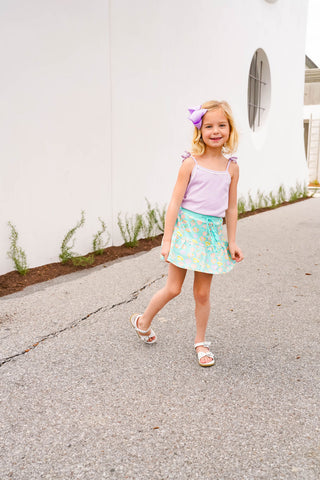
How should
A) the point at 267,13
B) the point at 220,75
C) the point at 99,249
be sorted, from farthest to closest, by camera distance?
the point at 267,13
the point at 220,75
the point at 99,249

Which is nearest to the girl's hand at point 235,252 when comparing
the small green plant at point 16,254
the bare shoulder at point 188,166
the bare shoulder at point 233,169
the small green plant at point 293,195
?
the bare shoulder at point 233,169

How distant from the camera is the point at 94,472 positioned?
5.13 ft

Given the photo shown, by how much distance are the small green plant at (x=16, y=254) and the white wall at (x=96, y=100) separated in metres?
0.07

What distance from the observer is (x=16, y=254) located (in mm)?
3955

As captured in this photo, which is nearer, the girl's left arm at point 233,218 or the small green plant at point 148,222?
the girl's left arm at point 233,218

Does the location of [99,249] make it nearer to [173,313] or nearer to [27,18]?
[173,313]

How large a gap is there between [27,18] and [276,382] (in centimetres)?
359

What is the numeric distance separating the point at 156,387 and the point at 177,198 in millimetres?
989

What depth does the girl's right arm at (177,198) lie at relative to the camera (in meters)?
2.29

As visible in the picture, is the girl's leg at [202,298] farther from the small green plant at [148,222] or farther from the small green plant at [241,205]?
the small green plant at [241,205]

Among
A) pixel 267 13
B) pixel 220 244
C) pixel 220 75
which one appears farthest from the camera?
pixel 267 13

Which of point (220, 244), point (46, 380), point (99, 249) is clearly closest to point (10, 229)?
point (99, 249)

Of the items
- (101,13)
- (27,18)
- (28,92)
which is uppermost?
(101,13)

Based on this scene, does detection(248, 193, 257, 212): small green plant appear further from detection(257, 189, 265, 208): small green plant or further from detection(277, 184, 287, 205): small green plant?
detection(277, 184, 287, 205): small green plant
